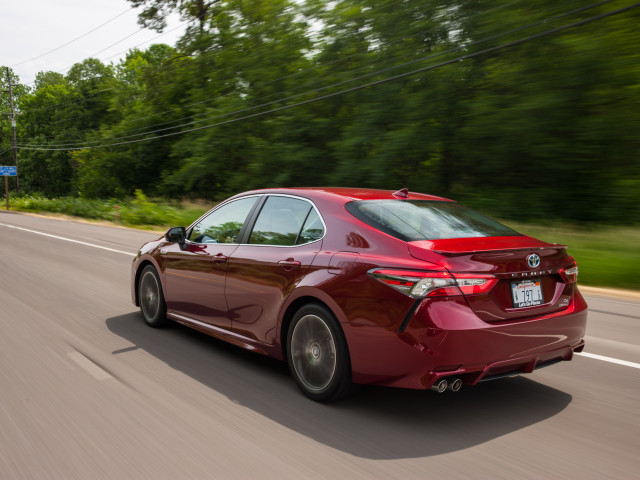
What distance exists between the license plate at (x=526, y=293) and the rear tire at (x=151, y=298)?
146 inches

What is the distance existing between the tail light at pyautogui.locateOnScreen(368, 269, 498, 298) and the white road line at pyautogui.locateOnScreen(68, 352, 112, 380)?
2515 mm

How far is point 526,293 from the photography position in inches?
154

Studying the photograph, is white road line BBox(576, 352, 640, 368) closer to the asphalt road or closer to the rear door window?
the asphalt road

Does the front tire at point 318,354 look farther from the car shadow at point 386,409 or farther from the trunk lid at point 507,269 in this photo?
the trunk lid at point 507,269

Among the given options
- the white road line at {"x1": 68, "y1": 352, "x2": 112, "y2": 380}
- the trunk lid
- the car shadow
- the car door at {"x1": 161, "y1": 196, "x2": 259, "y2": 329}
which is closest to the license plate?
the trunk lid

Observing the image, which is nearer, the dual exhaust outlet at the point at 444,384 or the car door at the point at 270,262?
the dual exhaust outlet at the point at 444,384

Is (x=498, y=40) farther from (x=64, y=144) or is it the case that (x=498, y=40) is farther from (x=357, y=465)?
(x=64, y=144)

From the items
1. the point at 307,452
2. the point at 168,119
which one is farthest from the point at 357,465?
the point at 168,119

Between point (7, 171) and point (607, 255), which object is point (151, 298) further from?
point (7, 171)

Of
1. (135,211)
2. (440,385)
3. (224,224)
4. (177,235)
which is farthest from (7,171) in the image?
(440,385)

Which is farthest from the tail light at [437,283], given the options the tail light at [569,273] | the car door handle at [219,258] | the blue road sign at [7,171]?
the blue road sign at [7,171]

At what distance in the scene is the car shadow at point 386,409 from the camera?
140 inches

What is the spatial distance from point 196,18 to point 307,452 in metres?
43.7

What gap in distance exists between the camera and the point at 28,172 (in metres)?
77.6
